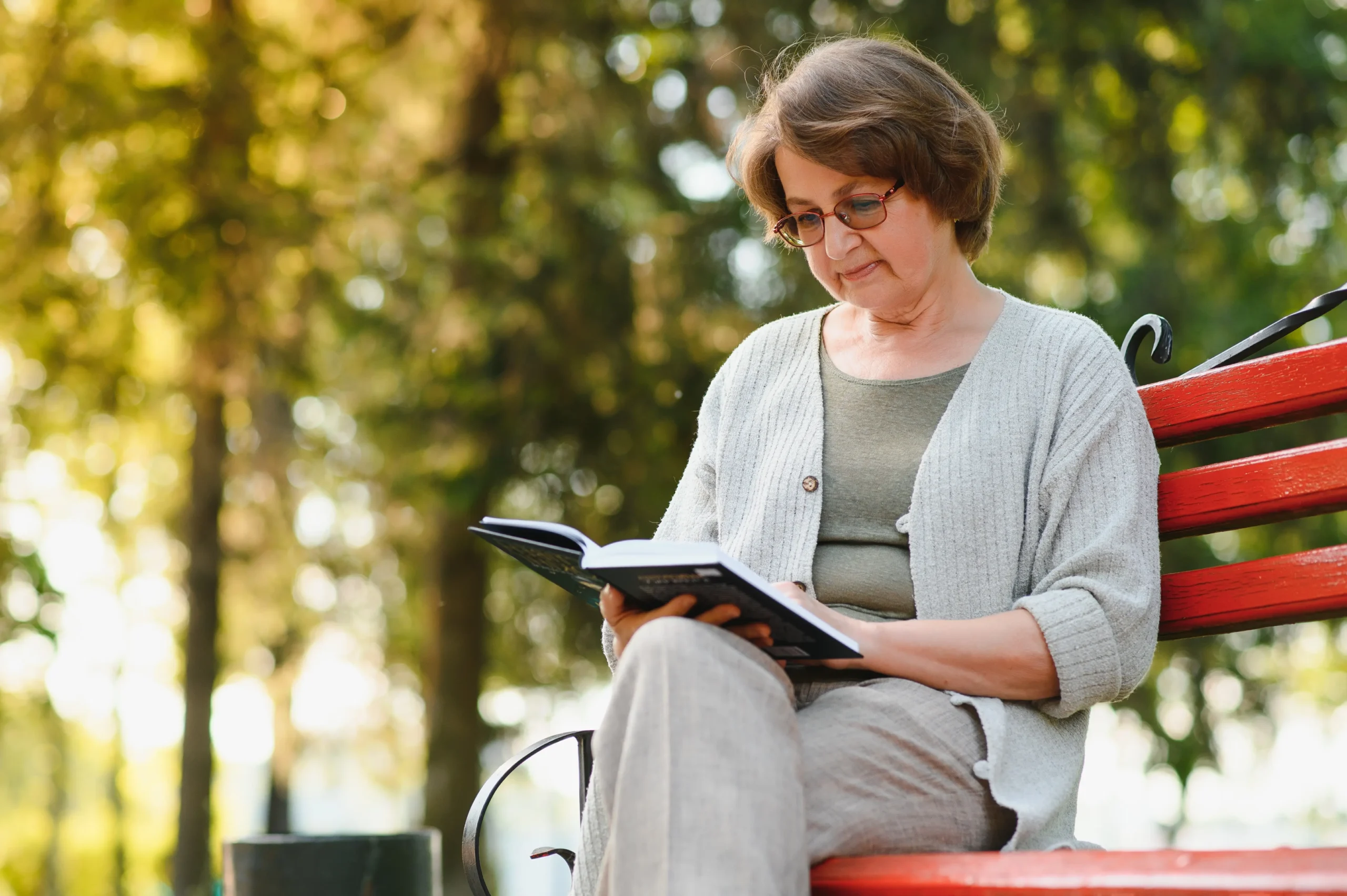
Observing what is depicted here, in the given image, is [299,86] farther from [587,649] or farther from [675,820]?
[675,820]

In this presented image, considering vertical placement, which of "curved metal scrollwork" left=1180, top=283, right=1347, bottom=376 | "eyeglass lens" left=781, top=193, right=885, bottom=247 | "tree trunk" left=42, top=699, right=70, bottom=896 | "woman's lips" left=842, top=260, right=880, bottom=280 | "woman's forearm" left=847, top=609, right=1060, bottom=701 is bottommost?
Result: "tree trunk" left=42, top=699, right=70, bottom=896

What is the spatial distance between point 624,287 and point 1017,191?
2.43 metres

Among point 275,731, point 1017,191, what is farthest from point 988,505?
point 275,731

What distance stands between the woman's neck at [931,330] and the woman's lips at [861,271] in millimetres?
60

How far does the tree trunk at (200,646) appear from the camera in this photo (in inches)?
332

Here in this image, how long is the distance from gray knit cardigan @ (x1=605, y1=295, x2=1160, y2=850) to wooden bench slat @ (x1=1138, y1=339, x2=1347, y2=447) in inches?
5.7

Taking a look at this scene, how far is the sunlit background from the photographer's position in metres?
7.60


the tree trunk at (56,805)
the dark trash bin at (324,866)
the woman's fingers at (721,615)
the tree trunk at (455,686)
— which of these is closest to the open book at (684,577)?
the woman's fingers at (721,615)

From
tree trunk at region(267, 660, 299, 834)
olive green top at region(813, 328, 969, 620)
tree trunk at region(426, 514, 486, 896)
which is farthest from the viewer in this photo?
tree trunk at region(267, 660, 299, 834)

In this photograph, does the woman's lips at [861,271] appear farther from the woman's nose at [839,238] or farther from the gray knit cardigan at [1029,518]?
the gray knit cardigan at [1029,518]

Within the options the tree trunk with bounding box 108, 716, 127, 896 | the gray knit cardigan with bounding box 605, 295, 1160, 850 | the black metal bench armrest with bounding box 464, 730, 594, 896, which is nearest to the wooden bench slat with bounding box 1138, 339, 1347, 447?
the gray knit cardigan with bounding box 605, 295, 1160, 850

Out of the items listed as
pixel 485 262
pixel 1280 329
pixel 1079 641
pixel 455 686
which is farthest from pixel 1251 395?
pixel 455 686

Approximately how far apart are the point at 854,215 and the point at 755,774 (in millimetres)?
1038

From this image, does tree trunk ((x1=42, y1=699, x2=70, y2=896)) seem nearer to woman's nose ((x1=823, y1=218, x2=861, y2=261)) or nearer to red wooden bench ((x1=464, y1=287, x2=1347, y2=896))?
woman's nose ((x1=823, y1=218, x2=861, y2=261))
